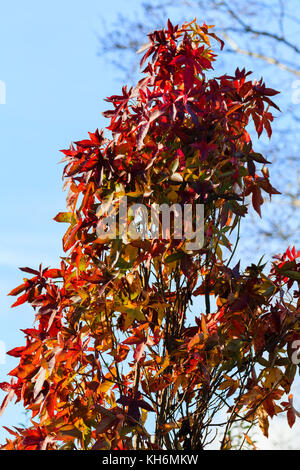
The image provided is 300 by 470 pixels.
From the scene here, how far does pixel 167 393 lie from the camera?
5.93 feet

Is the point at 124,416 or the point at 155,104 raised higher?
the point at 155,104

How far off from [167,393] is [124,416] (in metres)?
0.25

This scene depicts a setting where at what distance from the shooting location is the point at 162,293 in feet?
5.90

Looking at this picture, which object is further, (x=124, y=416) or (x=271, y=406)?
(x=271, y=406)

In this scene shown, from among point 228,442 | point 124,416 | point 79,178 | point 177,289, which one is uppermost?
point 79,178

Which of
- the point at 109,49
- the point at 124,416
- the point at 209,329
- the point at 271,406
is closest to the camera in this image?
the point at 124,416

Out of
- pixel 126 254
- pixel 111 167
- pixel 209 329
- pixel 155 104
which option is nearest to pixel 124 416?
pixel 209 329

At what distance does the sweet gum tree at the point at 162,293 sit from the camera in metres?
1.68

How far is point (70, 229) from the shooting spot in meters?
1.86

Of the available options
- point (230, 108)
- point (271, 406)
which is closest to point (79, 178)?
point (230, 108)

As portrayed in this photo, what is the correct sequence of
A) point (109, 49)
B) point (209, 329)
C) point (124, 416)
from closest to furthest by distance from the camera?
1. point (124, 416)
2. point (209, 329)
3. point (109, 49)

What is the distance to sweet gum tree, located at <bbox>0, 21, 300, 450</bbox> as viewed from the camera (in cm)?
168

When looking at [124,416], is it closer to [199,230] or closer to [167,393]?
[167,393]

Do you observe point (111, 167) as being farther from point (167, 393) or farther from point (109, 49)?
point (109, 49)
